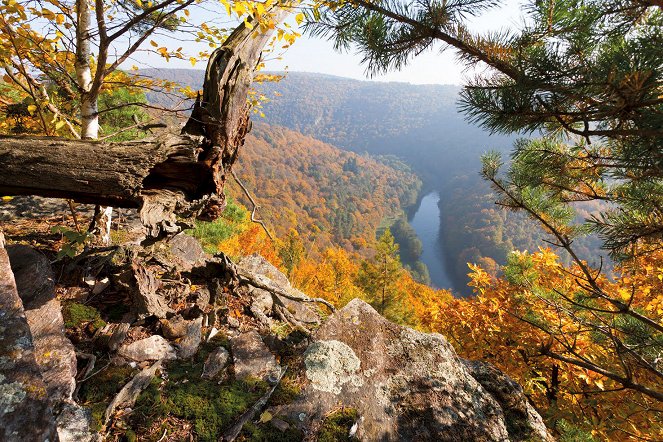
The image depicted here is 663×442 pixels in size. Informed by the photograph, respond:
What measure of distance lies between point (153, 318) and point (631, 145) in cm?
370

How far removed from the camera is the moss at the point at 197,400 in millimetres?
1989

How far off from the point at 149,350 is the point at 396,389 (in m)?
1.98

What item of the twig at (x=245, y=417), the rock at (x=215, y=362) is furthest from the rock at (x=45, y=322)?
the twig at (x=245, y=417)

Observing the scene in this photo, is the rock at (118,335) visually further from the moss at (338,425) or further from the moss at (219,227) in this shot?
the moss at (219,227)

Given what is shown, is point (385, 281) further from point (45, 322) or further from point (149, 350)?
point (45, 322)

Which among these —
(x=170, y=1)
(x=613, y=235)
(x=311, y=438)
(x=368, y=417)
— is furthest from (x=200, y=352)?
(x=613, y=235)

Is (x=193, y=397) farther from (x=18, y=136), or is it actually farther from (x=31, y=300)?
(x=18, y=136)

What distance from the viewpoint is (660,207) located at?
2.61 metres

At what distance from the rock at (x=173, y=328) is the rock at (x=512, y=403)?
280cm

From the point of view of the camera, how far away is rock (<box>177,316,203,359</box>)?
2.54 metres

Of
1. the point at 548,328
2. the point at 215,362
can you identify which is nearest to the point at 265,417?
the point at 215,362

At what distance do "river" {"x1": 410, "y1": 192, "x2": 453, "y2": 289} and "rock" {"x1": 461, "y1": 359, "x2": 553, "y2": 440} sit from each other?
320 ft

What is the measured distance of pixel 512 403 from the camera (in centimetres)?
296

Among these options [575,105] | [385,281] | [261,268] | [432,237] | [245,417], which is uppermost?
[575,105]
